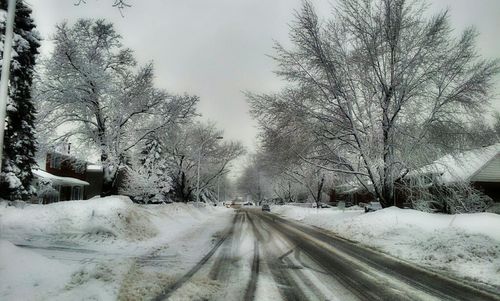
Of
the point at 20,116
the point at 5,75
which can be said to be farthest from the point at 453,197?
the point at 20,116

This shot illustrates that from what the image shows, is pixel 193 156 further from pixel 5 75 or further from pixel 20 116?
pixel 5 75

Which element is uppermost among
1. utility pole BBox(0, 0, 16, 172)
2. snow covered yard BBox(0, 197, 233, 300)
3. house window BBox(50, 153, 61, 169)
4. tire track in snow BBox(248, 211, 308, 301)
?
house window BBox(50, 153, 61, 169)

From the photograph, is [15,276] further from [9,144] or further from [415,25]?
[415,25]

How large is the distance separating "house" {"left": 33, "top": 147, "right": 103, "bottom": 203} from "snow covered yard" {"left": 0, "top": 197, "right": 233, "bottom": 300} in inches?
457

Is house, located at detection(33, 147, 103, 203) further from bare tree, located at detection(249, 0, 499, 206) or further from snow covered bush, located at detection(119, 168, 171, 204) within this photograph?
bare tree, located at detection(249, 0, 499, 206)

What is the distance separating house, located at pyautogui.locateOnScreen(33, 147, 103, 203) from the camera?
29.0m

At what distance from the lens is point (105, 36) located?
26047 millimetres

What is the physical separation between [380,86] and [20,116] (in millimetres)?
18909

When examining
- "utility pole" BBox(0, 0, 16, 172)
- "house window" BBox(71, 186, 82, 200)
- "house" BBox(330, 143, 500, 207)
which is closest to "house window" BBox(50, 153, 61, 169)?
"house window" BBox(71, 186, 82, 200)

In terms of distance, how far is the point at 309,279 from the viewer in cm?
882

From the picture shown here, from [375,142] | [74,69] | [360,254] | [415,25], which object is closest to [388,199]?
[375,142]

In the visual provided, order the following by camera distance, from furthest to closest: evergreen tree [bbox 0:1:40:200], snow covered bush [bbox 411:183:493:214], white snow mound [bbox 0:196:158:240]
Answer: snow covered bush [bbox 411:183:493:214] < evergreen tree [bbox 0:1:40:200] < white snow mound [bbox 0:196:158:240]

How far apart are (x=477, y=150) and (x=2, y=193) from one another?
24.2 m

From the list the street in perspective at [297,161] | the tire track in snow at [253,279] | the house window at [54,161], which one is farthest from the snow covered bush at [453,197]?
the house window at [54,161]
